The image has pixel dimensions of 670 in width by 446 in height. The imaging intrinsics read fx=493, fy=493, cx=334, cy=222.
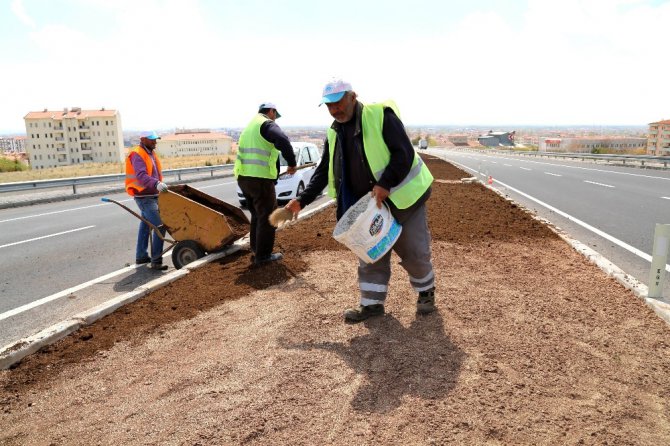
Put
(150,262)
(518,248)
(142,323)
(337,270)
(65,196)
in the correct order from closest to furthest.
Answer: (142,323), (337,270), (518,248), (150,262), (65,196)

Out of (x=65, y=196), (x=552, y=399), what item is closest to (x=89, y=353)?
(x=552, y=399)

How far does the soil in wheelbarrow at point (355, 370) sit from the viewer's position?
8.32 ft

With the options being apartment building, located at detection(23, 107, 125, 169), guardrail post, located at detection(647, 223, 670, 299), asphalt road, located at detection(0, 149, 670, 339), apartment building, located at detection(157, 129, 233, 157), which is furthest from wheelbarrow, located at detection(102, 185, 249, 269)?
apartment building, located at detection(157, 129, 233, 157)

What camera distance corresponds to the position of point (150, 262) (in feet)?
23.1

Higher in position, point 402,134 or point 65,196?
point 402,134

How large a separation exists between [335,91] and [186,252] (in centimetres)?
377

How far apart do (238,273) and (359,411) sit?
3.12 meters

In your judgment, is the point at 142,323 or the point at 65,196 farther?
the point at 65,196

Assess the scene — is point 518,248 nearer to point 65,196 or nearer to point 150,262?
point 150,262

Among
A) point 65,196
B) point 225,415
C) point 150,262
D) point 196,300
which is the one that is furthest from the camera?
point 65,196

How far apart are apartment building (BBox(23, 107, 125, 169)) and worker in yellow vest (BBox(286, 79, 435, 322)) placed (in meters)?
125

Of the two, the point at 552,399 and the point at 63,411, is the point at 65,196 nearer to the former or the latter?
the point at 63,411

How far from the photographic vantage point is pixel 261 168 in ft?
18.9

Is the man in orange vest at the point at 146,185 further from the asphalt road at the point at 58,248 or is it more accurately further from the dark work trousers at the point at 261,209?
the dark work trousers at the point at 261,209
